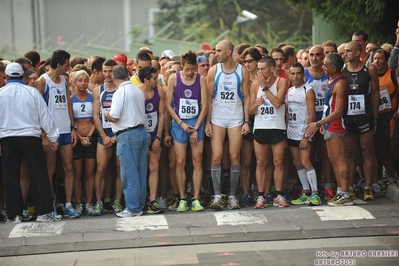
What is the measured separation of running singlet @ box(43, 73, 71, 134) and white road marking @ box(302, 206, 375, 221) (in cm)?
362

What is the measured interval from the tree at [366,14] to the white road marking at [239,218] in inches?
251

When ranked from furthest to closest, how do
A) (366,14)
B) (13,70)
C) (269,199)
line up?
(366,14), (269,199), (13,70)

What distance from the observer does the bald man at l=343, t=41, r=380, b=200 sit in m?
14.0

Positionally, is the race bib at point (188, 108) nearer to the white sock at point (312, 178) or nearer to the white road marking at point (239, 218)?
the white road marking at point (239, 218)

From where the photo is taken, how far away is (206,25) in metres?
50.1

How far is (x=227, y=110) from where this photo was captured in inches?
544

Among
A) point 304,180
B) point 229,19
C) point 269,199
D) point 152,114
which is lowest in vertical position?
point 269,199

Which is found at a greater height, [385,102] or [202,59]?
[202,59]

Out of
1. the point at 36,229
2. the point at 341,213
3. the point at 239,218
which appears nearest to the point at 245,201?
the point at 239,218

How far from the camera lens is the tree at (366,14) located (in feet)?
59.8

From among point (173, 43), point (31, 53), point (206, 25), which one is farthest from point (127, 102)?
point (206, 25)

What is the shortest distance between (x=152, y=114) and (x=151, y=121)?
0.10m

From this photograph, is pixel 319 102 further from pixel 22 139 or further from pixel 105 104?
pixel 22 139

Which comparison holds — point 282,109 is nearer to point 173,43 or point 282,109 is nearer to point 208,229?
point 208,229
